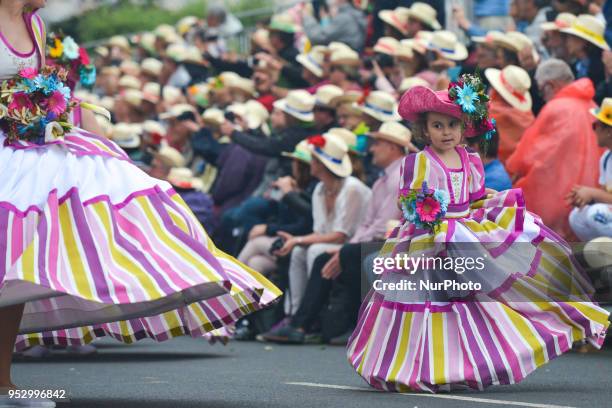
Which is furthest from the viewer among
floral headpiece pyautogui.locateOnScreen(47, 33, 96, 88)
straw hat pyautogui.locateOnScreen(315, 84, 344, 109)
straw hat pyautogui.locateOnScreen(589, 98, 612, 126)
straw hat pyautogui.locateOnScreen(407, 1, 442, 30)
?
straw hat pyautogui.locateOnScreen(407, 1, 442, 30)

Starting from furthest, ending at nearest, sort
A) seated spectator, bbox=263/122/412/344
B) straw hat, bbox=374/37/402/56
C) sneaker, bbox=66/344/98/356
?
straw hat, bbox=374/37/402/56, seated spectator, bbox=263/122/412/344, sneaker, bbox=66/344/98/356

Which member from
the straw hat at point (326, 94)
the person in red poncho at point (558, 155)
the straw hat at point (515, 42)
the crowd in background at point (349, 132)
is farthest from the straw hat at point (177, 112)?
the person in red poncho at point (558, 155)

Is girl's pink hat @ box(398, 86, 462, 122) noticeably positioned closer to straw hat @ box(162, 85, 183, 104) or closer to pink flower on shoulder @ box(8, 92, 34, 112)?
pink flower on shoulder @ box(8, 92, 34, 112)

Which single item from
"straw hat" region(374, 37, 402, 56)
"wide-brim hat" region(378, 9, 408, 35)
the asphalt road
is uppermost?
"wide-brim hat" region(378, 9, 408, 35)

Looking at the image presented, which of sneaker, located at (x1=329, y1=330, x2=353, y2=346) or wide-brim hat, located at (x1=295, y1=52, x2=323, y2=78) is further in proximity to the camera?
wide-brim hat, located at (x1=295, y1=52, x2=323, y2=78)

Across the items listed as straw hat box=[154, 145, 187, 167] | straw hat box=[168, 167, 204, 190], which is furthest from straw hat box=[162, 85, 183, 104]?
straw hat box=[168, 167, 204, 190]

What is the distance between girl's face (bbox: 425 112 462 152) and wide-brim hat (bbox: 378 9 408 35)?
7025 mm

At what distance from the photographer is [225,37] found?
2100cm

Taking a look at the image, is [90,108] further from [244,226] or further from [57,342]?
[244,226]

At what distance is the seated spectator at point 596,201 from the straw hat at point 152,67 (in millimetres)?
Answer: 10776

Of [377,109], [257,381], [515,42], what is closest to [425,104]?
[257,381]

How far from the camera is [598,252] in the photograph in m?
9.82

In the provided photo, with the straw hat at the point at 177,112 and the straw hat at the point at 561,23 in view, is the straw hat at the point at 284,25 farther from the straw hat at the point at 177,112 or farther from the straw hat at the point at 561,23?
the straw hat at the point at 561,23

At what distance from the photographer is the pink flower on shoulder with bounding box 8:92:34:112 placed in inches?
275
